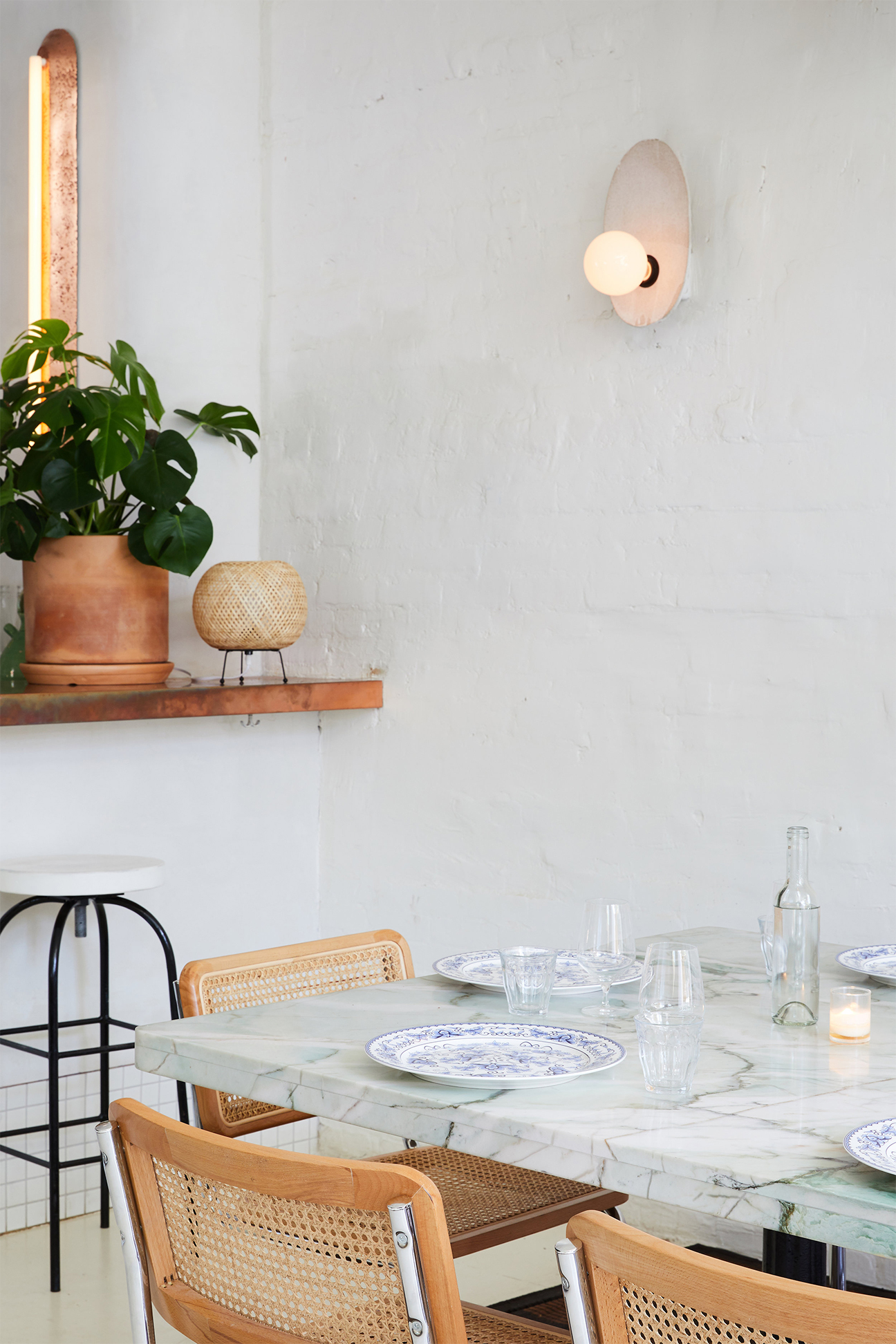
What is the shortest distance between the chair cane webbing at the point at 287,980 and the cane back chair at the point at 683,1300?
36.1 inches

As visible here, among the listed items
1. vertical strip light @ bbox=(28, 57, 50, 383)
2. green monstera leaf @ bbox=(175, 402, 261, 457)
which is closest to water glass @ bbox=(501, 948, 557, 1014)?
green monstera leaf @ bbox=(175, 402, 261, 457)

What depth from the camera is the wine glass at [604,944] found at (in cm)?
178

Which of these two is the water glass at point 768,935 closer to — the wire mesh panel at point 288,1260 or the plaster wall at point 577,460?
the wire mesh panel at point 288,1260

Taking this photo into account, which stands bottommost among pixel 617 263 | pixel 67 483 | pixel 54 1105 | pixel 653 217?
pixel 54 1105

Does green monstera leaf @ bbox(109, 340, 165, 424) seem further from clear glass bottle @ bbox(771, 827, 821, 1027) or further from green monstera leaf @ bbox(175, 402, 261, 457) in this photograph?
clear glass bottle @ bbox(771, 827, 821, 1027)

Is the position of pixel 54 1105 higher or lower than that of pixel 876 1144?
lower

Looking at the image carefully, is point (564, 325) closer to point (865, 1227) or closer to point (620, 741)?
point (620, 741)

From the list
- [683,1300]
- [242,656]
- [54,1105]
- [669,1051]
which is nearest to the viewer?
[683,1300]

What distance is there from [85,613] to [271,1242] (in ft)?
7.11

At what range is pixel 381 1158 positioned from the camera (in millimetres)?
2186

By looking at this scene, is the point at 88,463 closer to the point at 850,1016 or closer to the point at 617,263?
the point at 617,263

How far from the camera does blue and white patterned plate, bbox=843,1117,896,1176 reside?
1.19m

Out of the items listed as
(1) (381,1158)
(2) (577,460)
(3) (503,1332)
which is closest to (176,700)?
(2) (577,460)

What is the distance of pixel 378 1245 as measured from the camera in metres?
1.17
